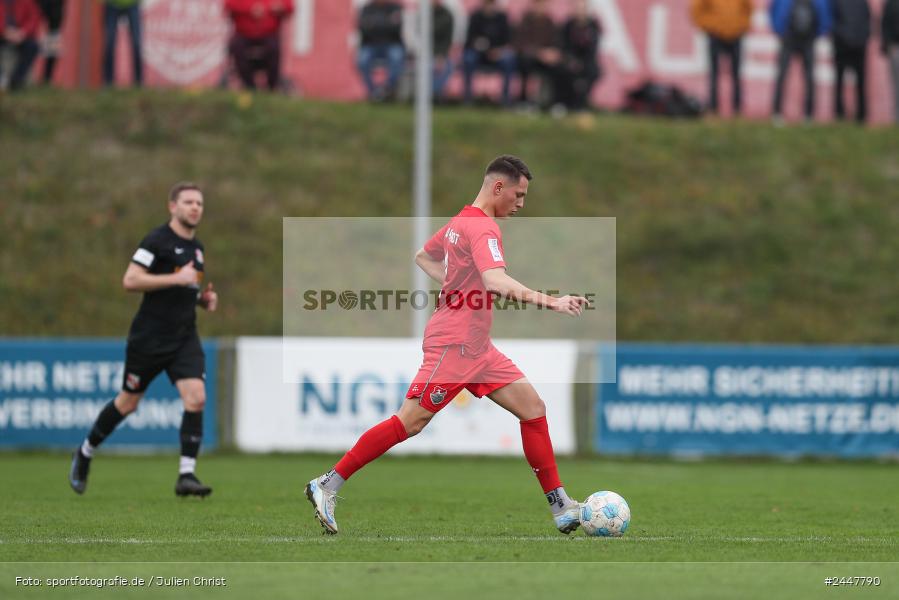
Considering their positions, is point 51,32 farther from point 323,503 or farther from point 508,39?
point 323,503


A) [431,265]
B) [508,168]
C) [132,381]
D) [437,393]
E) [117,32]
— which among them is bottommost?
[132,381]

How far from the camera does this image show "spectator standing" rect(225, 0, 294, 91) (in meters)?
25.1

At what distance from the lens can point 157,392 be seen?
709 inches

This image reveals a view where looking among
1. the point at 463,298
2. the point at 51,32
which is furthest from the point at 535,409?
the point at 51,32

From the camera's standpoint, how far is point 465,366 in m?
8.58

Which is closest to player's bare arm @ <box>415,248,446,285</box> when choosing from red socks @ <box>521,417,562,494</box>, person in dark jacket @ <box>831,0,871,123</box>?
red socks @ <box>521,417,562,494</box>

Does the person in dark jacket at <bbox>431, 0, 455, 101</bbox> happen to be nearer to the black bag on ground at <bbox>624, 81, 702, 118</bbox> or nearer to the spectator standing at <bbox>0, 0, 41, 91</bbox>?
the black bag on ground at <bbox>624, 81, 702, 118</bbox>

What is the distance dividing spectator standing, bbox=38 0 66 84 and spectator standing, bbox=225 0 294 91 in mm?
3195

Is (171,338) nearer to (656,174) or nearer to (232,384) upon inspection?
(232,384)

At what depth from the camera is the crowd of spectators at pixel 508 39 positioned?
83.5ft

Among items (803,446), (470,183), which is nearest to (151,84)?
(470,183)

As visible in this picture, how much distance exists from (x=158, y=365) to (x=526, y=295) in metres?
4.63

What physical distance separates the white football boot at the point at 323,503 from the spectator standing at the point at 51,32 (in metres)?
19.4

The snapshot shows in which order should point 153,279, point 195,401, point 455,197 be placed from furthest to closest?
point 455,197 → point 195,401 → point 153,279
